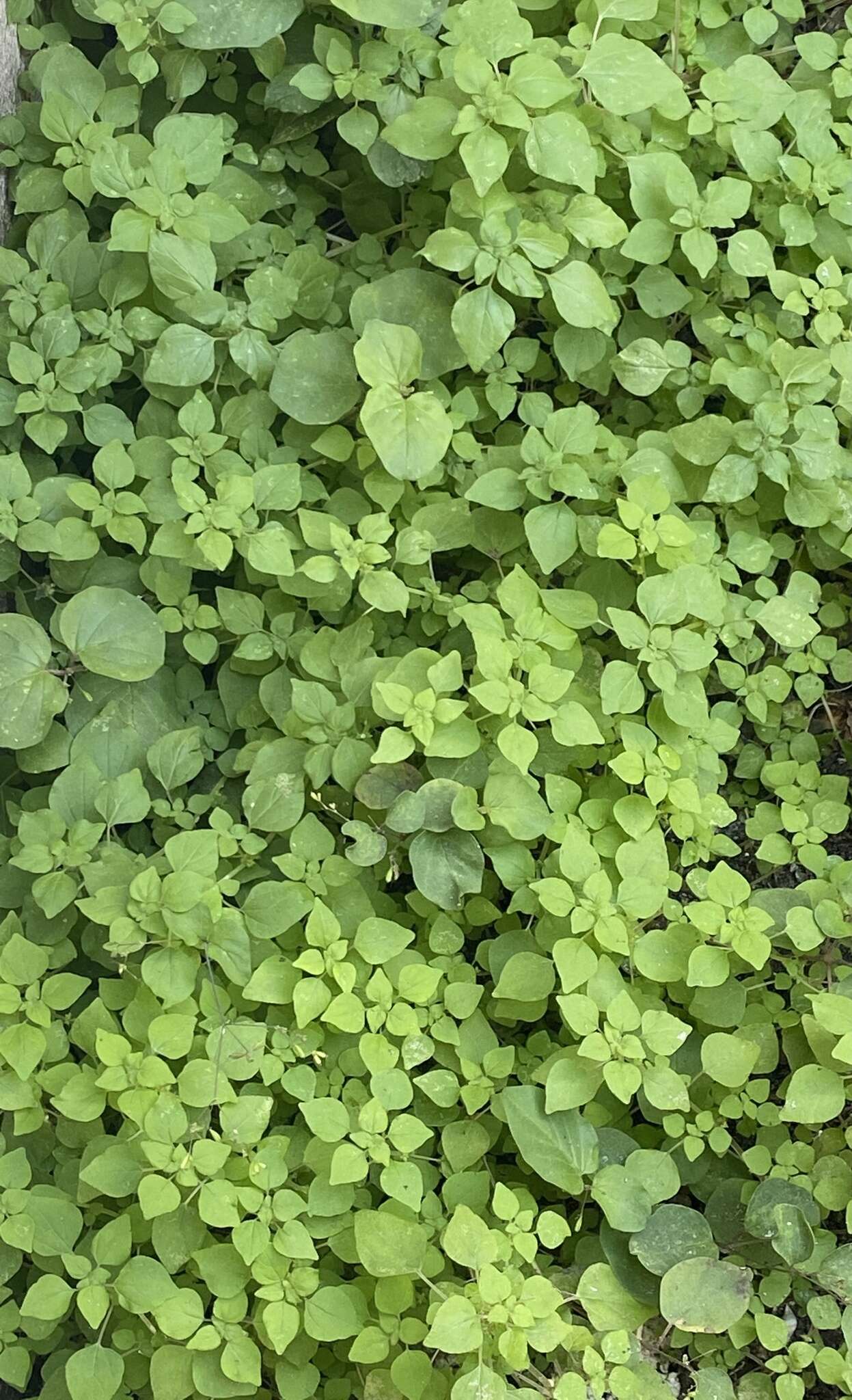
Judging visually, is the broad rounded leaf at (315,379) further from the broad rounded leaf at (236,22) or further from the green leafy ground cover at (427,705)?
the broad rounded leaf at (236,22)

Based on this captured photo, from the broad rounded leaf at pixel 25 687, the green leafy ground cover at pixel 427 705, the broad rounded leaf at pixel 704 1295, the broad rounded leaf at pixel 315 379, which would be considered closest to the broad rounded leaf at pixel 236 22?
the green leafy ground cover at pixel 427 705

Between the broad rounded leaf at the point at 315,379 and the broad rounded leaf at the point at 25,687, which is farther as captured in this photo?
the broad rounded leaf at the point at 315,379

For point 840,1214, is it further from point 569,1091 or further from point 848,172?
point 848,172

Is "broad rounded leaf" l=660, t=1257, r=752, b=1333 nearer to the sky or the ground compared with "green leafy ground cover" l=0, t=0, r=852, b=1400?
nearer to the ground

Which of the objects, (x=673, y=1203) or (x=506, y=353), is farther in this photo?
(x=506, y=353)

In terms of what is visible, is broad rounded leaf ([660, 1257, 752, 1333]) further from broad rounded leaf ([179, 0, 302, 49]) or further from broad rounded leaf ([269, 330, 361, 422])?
broad rounded leaf ([179, 0, 302, 49])

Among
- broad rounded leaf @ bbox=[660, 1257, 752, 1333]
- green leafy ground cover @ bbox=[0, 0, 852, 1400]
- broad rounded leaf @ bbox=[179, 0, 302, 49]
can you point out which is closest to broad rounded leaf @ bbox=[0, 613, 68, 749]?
green leafy ground cover @ bbox=[0, 0, 852, 1400]

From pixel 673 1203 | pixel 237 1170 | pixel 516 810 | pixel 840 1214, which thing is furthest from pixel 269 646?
pixel 840 1214

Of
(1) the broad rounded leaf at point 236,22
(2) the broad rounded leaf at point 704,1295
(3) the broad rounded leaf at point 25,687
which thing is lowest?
(2) the broad rounded leaf at point 704,1295
